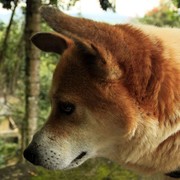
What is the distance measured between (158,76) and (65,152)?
0.69m

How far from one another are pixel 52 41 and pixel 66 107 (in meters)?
0.51

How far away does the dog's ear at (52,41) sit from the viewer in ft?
8.80

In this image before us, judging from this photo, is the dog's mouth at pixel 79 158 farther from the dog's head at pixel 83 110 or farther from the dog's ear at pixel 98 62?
the dog's ear at pixel 98 62

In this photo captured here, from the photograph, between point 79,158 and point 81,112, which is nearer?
point 81,112

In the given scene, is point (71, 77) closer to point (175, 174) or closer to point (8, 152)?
point (175, 174)

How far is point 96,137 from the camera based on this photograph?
2508 mm

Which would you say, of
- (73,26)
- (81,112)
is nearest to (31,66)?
(81,112)

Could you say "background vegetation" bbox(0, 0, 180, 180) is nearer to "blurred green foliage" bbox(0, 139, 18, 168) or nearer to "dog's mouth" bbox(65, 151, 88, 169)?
"blurred green foliage" bbox(0, 139, 18, 168)

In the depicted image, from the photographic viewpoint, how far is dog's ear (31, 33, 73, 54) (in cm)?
268

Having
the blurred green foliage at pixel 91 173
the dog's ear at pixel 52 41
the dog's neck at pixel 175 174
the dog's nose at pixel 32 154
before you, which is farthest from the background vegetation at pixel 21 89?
the dog's neck at pixel 175 174

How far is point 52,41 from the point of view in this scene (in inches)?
110

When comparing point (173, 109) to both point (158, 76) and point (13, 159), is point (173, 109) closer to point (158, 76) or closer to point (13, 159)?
point (158, 76)

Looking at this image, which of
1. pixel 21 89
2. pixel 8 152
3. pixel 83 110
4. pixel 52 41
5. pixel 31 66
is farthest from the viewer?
pixel 21 89

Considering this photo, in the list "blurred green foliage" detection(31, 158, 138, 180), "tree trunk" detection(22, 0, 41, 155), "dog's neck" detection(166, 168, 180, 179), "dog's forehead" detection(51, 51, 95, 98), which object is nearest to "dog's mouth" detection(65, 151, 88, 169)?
"dog's forehead" detection(51, 51, 95, 98)
